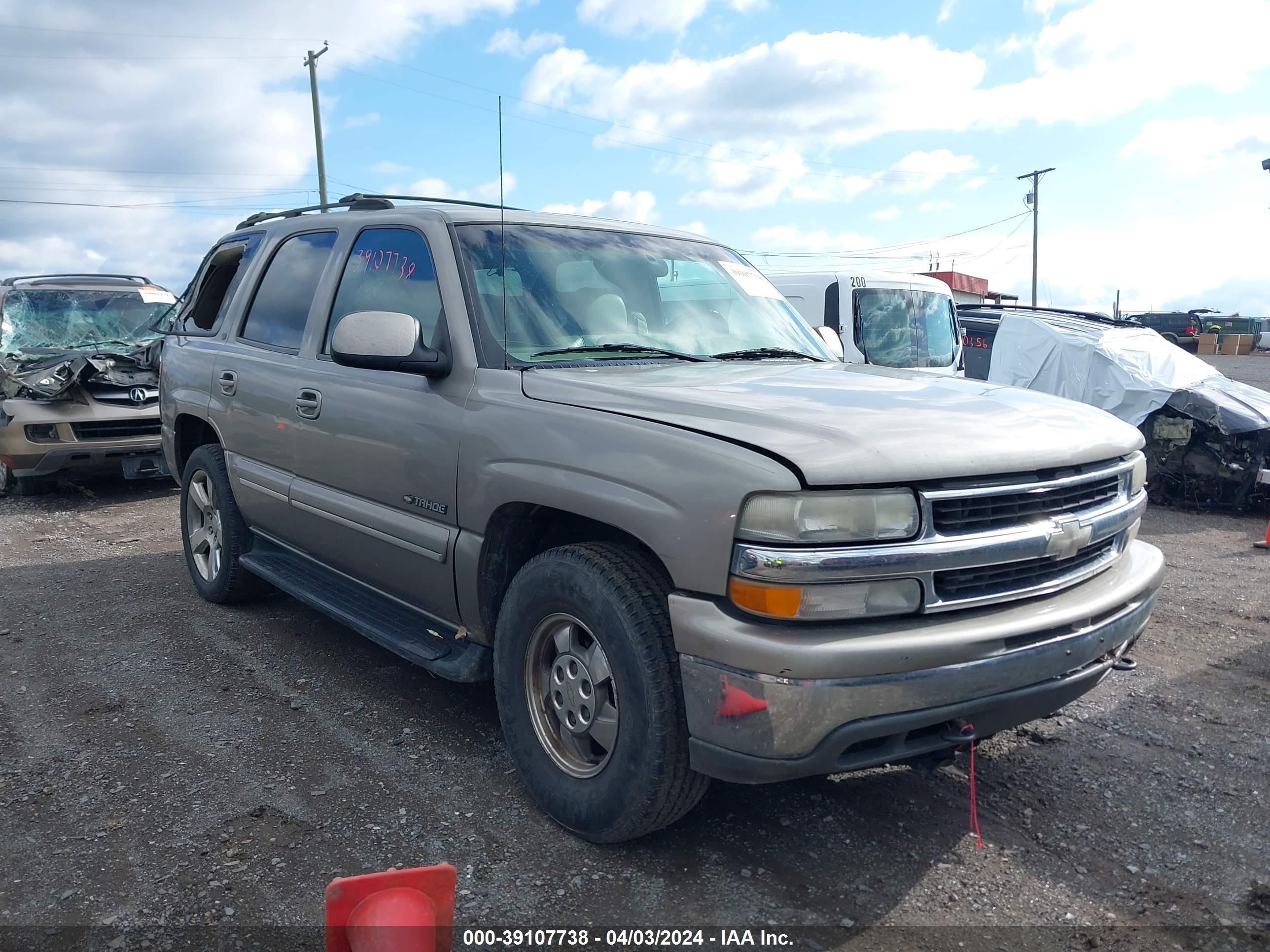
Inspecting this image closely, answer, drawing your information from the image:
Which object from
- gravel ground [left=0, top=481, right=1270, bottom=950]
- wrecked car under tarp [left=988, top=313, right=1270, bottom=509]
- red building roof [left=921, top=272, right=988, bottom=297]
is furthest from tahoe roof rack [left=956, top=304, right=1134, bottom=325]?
red building roof [left=921, top=272, right=988, bottom=297]

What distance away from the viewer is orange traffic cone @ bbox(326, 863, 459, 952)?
1.98 meters

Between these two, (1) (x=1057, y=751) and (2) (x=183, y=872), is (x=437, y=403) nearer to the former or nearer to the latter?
(2) (x=183, y=872)

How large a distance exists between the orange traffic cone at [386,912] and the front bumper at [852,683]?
750mm

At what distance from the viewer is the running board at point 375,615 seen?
11.0 ft

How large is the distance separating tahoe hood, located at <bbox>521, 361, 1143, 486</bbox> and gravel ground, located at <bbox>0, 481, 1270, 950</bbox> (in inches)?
46.6

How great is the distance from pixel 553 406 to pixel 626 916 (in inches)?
57.6

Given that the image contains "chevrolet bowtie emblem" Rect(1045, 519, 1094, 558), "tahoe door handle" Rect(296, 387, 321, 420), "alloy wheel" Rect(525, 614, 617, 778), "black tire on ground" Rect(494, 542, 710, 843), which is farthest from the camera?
"tahoe door handle" Rect(296, 387, 321, 420)

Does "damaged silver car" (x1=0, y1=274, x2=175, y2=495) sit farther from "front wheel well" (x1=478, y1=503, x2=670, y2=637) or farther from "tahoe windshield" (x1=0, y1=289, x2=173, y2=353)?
"front wheel well" (x1=478, y1=503, x2=670, y2=637)

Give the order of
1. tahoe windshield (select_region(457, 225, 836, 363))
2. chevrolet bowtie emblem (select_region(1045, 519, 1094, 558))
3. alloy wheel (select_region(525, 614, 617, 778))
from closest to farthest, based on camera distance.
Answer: chevrolet bowtie emblem (select_region(1045, 519, 1094, 558)), alloy wheel (select_region(525, 614, 617, 778)), tahoe windshield (select_region(457, 225, 836, 363))

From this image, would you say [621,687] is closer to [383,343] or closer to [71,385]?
[383,343]

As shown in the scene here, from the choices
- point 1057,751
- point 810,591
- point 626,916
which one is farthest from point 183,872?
point 1057,751

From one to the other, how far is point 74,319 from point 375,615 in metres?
7.65

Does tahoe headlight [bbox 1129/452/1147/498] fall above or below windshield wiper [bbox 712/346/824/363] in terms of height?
below

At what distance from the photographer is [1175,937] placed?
250cm
